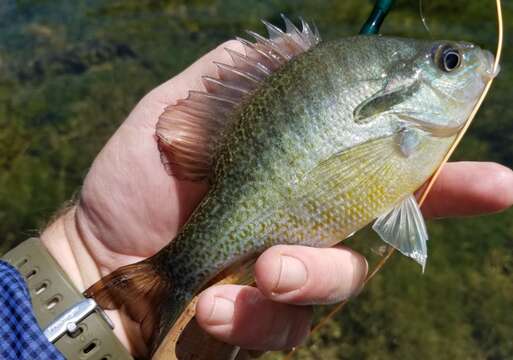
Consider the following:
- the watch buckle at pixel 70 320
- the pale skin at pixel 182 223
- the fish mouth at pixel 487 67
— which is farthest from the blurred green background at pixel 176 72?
the fish mouth at pixel 487 67

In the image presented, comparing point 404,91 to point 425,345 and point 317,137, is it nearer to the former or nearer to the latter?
point 317,137

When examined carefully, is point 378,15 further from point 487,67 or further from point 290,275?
point 290,275

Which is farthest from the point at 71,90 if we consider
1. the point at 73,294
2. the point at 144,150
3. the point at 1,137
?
the point at 73,294

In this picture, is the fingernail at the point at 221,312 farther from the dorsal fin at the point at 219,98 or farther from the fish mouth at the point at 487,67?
the fish mouth at the point at 487,67

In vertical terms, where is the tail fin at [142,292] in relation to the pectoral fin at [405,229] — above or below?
above

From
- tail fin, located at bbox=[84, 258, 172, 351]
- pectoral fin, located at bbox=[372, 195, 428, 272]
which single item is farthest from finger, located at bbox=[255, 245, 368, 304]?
tail fin, located at bbox=[84, 258, 172, 351]

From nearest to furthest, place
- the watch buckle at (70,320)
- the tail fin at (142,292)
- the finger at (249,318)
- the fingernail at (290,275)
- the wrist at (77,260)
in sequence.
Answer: the fingernail at (290,275) < the finger at (249,318) < the tail fin at (142,292) < the watch buckle at (70,320) < the wrist at (77,260)
